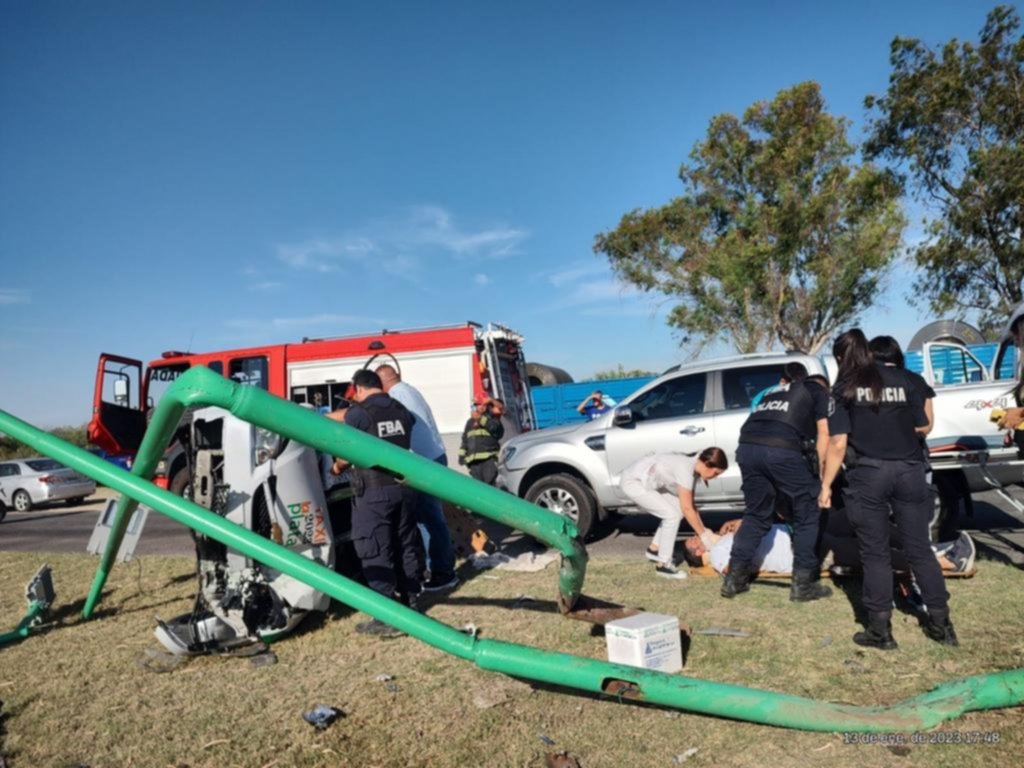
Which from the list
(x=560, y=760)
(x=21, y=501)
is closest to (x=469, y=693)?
(x=560, y=760)

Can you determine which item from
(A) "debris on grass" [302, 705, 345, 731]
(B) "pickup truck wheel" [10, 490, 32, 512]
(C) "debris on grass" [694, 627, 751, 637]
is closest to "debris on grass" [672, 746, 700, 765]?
(C) "debris on grass" [694, 627, 751, 637]

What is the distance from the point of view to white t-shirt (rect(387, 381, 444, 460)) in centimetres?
610

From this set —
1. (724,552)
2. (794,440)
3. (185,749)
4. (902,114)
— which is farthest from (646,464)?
(902,114)

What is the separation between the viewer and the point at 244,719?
3.52 meters

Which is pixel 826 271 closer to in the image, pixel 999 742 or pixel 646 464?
pixel 646 464

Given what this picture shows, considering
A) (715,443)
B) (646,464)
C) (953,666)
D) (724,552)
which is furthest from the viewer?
(715,443)

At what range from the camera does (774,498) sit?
5.30 metres

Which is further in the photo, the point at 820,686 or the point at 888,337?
the point at 888,337

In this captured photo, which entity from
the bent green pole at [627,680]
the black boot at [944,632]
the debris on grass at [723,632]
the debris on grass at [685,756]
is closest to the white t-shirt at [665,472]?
the debris on grass at [723,632]

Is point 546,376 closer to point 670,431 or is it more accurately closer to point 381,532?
point 670,431

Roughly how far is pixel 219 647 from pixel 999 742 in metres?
4.01

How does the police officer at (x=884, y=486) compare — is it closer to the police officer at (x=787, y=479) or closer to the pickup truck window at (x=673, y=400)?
the police officer at (x=787, y=479)

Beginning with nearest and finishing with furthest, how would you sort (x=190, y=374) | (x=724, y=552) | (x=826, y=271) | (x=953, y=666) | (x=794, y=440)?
(x=190, y=374) < (x=953, y=666) < (x=794, y=440) < (x=724, y=552) < (x=826, y=271)
